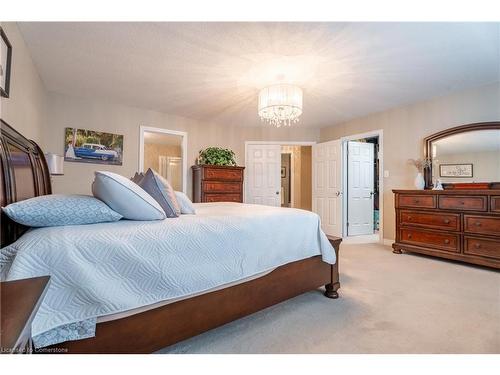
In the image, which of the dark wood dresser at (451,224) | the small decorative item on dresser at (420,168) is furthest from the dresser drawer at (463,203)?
the small decorative item on dresser at (420,168)

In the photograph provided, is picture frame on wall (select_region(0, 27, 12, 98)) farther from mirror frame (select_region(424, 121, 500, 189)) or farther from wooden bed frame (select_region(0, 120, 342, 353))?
mirror frame (select_region(424, 121, 500, 189))

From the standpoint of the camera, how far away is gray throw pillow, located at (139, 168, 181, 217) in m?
1.77

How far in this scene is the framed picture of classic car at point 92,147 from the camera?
375 cm

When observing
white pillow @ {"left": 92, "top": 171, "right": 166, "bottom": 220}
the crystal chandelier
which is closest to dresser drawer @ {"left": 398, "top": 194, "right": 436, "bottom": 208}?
the crystal chandelier

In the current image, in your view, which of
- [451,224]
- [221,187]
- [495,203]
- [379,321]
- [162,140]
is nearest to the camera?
[379,321]

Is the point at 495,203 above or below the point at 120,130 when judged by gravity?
below

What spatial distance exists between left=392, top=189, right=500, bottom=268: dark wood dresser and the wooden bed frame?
81.6 inches

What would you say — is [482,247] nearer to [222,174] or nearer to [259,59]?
[259,59]

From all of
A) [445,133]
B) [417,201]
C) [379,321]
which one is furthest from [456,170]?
[379,321]

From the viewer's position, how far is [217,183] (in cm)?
464

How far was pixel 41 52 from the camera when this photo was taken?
2553 millimetres

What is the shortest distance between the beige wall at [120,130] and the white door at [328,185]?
92 centimetres

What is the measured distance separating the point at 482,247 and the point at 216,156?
13.1 ft
